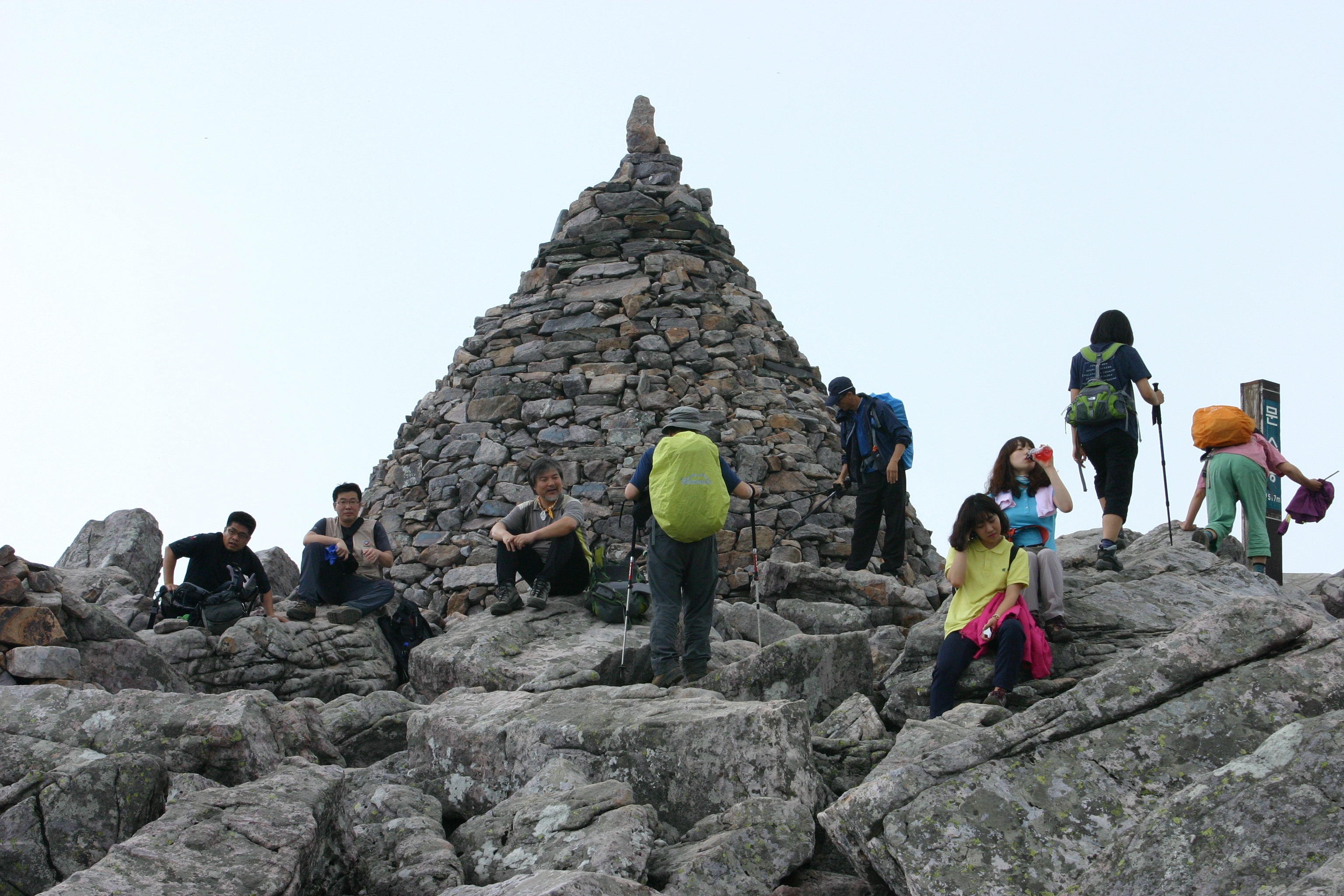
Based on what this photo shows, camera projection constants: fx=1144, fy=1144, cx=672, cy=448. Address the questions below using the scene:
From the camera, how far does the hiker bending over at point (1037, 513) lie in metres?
6.97

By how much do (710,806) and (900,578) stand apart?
690 centimetres

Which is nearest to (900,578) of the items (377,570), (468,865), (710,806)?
(377,570)

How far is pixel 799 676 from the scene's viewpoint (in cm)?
677

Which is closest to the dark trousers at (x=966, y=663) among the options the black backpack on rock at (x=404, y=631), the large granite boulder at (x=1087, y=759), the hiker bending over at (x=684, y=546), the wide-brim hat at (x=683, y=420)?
the large granite boulder at (x=1087, y=759)

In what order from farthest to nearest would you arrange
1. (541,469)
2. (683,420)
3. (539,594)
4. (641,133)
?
1. (641,133)
2. (539,594)
3. (541,469)
4. (683,420)

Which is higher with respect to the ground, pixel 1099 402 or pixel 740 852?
pixel 1099 402

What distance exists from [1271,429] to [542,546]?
22.2 feet

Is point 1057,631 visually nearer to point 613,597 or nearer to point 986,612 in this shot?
point 986,612

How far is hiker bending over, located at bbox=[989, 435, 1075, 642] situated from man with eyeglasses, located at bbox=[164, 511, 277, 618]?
5.82 m

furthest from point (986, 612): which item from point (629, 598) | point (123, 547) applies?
point (123, 547)

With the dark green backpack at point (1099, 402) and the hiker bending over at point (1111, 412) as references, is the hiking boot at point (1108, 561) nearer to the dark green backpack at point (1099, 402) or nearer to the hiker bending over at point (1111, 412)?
the hiker bending over at point (1111, 412)

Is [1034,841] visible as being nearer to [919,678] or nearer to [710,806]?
[710,806]

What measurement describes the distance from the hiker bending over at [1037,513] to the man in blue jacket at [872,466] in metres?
2.44

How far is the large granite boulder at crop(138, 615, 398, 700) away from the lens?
842 cm
